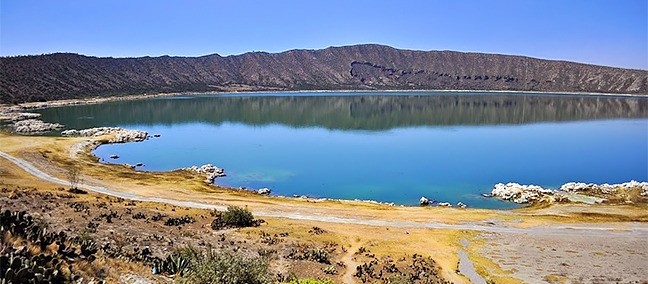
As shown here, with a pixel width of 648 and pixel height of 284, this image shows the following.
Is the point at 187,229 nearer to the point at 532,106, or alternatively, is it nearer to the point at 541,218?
the point at 541,218

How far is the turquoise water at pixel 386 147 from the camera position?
161 feet

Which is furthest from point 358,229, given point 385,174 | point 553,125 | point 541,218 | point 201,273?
point 553,125

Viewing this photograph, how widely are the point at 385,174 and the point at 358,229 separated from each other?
24.4 metres

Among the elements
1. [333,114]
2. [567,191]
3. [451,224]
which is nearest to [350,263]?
[451,224]

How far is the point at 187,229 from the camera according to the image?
24469 mm

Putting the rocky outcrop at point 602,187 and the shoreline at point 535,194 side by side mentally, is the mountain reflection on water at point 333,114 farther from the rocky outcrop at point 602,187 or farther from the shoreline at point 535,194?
the shoreline at point 535,194

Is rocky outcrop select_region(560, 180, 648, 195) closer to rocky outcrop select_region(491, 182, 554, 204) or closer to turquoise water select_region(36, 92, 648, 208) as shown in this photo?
rocky outcrop select_region(491, 182, 554, 204)

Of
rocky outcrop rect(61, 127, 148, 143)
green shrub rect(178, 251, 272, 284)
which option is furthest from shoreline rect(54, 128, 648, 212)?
rocky outcrop rect(61, 127, 148, 143)

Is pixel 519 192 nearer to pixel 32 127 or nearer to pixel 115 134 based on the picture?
pixel 115 134

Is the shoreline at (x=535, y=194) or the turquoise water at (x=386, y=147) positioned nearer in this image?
the shoreline at (x=535, y=194)

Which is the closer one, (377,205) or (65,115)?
(377,205)

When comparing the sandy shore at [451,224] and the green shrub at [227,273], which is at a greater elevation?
the green shrub at [227,273]

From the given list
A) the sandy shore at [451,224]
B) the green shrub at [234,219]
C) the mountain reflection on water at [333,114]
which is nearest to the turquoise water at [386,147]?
the mountain reflection on water at [333,114]

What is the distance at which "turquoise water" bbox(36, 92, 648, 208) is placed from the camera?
161 ft
